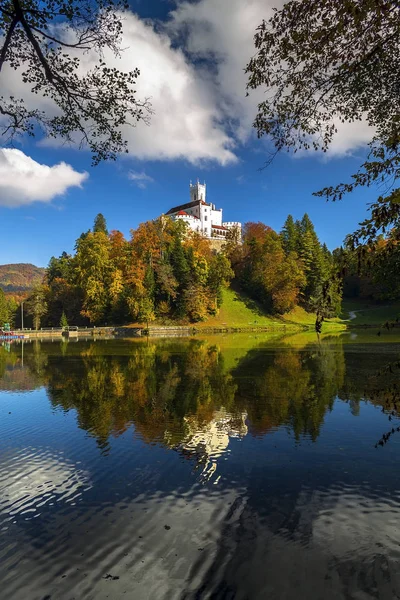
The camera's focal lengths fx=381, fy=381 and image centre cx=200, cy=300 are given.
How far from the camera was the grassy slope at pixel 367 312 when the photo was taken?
70.6 m

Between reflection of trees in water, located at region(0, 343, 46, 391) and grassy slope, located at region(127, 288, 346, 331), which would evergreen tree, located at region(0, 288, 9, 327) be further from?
reflection of trees in water, located at region(0, 343, 46, 391)

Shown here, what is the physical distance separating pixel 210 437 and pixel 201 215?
4850 inches

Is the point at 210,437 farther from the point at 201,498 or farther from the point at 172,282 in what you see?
the point at 172,282

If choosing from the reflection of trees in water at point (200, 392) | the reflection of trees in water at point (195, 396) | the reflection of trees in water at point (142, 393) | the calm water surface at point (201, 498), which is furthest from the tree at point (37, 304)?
Answer: the calm water surface at point (201, 498)

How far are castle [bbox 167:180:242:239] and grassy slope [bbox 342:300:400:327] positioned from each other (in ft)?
164

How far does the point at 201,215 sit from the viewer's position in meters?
129

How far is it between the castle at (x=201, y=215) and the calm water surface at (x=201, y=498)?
4401 inches

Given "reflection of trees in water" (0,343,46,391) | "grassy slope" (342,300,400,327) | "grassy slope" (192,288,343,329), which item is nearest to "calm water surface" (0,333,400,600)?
"reflection of trees in water" (0,343,46,391)

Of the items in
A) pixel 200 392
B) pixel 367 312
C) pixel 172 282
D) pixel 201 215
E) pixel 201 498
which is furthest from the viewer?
pixel 201 215

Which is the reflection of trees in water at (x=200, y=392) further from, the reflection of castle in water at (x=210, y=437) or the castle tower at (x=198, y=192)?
the castle tower at (x=198, y=192)

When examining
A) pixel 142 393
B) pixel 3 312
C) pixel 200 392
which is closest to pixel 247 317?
pixel 3 312

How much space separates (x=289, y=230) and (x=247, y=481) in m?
86.6

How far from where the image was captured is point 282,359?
26922mm

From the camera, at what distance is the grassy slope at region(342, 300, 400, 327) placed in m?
70.6
